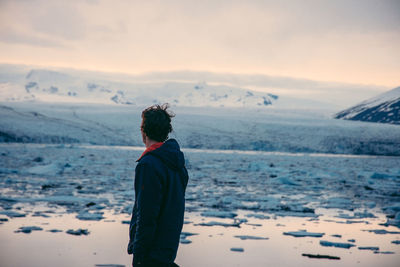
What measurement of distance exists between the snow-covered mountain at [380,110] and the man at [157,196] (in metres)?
29.3

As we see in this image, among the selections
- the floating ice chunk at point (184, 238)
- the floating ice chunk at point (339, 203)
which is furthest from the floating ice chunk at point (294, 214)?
the floating ice chunk at point (184, 238)

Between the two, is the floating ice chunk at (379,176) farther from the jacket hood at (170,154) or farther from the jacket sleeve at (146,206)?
the jacket sleeve at (146,206)

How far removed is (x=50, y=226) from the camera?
228 inches

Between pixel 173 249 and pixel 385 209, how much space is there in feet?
19.2

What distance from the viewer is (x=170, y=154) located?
2.58 m

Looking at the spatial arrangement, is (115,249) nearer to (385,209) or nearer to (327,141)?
(385,209)

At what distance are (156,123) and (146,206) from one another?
447 millimetres

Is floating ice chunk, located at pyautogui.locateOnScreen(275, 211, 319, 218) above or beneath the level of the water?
above

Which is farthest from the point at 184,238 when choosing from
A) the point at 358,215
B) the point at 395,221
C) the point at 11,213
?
the point at 395,221

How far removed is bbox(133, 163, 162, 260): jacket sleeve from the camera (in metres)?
2.51

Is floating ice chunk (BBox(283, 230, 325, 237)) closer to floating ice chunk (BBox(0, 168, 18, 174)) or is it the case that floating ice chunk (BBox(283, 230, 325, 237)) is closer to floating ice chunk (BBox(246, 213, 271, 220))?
floating ice chunk (BBox(246, 213, 271, 220))

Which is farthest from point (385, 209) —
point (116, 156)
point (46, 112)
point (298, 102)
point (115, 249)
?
point (298, 102)

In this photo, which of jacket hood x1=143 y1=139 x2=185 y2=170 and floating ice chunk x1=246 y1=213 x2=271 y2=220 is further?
floating ice chunk x1=246 y1=213 x2=271 y2=220

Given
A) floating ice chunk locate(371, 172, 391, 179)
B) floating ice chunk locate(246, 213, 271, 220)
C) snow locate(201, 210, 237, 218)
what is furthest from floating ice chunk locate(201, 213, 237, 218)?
floating ice chunk locate(371, 172, 391, 179)
